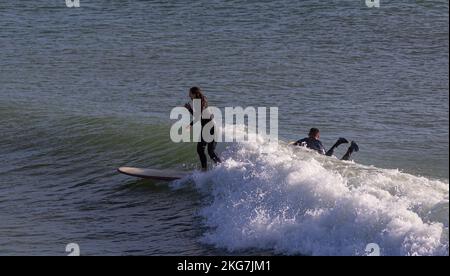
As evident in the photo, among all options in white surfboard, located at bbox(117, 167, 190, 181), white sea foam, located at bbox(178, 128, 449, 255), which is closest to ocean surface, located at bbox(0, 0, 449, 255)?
white sea foam, located at bbox(178, 128, 449, 255)

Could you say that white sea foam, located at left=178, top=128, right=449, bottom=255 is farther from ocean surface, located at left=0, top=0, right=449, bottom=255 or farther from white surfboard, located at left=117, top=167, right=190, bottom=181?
white surfboard, located at left=117, top=167, right=190, bottom=181

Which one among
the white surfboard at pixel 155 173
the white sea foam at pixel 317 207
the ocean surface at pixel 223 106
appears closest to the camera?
the white sea foam at pixel 317 207

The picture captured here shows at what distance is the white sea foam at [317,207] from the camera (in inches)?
478

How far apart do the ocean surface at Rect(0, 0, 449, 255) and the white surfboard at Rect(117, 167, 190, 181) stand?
0.20 meters

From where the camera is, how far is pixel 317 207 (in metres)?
13.4

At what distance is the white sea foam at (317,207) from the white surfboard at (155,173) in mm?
706

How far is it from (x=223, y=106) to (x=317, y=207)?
32.2 ft

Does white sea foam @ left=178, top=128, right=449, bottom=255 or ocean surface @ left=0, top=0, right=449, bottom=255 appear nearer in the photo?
white sea foam @ left=178, top=128, right=449, bottom=255

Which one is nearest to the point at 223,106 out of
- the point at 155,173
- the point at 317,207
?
the point at 155,173

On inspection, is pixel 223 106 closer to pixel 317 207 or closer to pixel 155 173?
pixel 155 173

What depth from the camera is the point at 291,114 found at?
861 inches

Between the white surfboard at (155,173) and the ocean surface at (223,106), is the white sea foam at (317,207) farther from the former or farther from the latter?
the white surfboard at (155,173)

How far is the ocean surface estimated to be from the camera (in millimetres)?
13219

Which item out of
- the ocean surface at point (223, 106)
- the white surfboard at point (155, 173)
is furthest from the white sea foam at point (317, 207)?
the white surfboard at point (155, 173)
